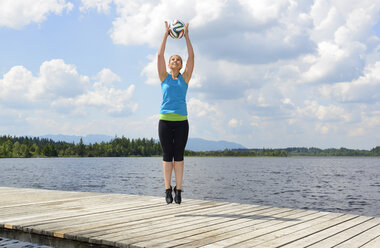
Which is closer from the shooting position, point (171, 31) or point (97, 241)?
point (97, 241)

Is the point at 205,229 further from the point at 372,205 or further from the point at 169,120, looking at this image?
the point at 372,205

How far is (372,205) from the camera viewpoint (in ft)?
84.6

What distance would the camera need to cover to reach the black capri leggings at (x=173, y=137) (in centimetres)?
686

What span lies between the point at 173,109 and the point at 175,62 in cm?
99

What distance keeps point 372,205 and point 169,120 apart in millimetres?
24411

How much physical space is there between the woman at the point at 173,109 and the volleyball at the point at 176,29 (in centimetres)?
10

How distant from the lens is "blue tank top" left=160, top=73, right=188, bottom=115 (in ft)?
22.3

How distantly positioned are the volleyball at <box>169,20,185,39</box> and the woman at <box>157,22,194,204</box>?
0.10m

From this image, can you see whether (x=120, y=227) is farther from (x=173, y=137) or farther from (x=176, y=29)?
(x=176, y=29)

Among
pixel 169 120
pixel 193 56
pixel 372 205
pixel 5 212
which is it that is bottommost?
pixel 372 205

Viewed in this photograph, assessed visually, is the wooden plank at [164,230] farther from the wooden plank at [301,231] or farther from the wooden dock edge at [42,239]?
the wooden plank at [301,231]

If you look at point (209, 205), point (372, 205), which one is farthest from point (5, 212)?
point (372, 205)

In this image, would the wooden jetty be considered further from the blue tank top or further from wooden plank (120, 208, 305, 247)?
the blue tank top

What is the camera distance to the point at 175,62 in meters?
6.99
